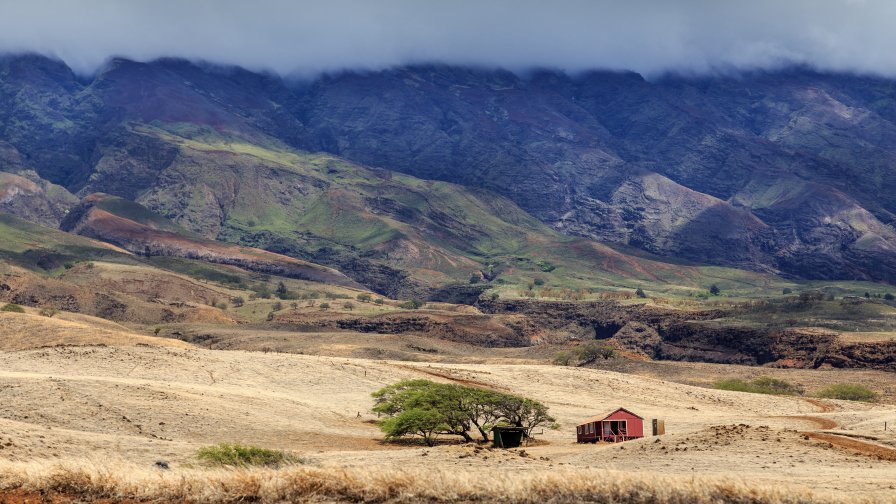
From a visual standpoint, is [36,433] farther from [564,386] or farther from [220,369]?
[564,386]

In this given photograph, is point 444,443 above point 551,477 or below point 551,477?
below

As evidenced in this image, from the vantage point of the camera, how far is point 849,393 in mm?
113875

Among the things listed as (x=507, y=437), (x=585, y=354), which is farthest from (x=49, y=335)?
(x=585, y=354)

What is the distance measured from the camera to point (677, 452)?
4756 centimetres

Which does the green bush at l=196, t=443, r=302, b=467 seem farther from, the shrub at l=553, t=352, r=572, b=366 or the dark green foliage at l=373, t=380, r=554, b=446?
the shrub at l=553, t=352, r=572, b=366

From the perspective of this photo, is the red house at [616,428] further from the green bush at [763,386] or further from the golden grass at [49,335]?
the green bush at [763,386]

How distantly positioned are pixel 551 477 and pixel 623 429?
40.3 meters

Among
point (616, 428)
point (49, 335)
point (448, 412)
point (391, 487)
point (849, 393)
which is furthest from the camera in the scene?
point (849, 393)

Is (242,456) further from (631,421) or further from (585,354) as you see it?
(585,354)

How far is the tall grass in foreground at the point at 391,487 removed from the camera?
22.8 metres

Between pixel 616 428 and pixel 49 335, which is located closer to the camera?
pixel 616 428

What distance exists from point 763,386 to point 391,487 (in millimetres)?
104207

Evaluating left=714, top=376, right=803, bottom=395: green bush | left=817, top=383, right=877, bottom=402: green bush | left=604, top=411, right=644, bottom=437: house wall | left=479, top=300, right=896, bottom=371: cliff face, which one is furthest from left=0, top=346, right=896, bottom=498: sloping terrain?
left=479, top=300, right=896, bottom=371: cliff face

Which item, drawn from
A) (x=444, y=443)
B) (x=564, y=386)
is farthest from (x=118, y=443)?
(x=564, y=386)
